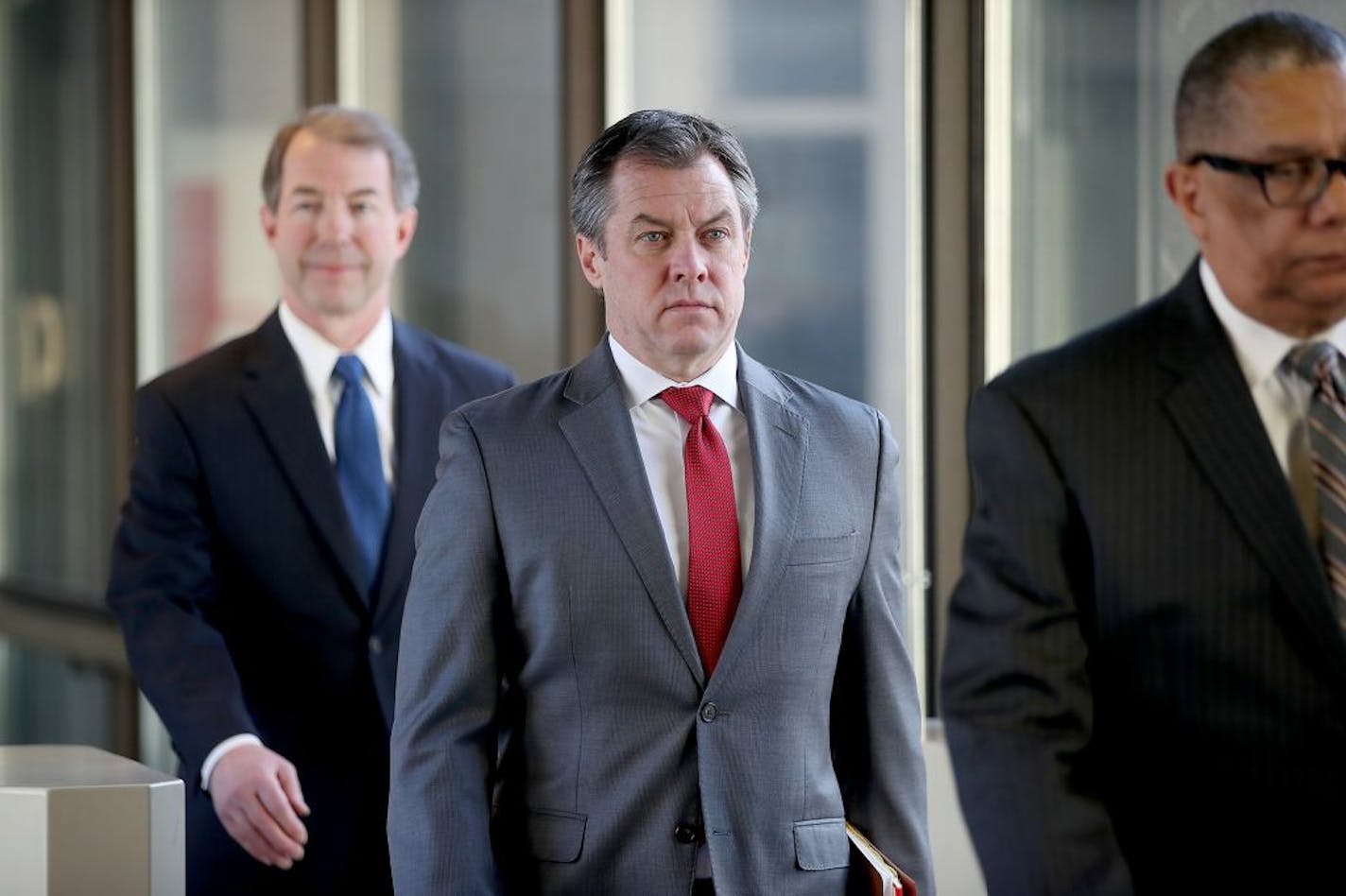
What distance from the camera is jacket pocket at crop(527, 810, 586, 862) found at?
2.56 meters

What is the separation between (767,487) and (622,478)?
0.61 ft

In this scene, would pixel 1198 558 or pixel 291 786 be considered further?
pixel 291 786

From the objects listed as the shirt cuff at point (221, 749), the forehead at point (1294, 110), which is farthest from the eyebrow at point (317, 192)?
the forehead at point (1294, 110)

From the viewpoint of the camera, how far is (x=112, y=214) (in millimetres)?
6730

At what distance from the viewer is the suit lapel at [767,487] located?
2.56 metres

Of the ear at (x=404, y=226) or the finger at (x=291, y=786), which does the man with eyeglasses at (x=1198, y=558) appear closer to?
the finger at (x=291, y=786)

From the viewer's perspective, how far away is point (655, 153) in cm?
267

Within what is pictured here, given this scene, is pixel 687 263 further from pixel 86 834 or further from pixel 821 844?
pixel 86 834

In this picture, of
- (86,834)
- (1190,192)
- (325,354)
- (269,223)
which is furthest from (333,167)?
(1190,192)

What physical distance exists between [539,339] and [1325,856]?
3.73m

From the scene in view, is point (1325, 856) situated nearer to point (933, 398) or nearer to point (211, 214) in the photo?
point (933, 398)

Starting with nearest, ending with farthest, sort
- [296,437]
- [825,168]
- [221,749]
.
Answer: [221,749]
[296,437]
[825,168]

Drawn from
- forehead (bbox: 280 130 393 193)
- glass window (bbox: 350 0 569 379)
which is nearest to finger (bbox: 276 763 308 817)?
forehead (bbox: 280 130 393 193)

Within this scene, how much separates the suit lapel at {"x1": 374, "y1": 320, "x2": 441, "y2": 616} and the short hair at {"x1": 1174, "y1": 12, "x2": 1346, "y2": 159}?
1.68 metres
